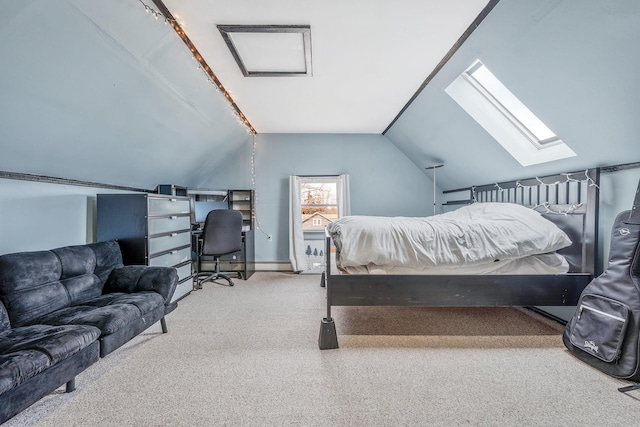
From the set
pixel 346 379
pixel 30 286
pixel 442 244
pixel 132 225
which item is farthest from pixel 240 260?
pixel 442 244

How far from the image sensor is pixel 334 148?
474 centimetres

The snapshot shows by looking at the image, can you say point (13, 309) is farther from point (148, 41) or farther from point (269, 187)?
point (269, 187)

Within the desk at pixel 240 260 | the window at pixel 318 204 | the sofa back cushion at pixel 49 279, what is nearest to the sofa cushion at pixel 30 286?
the sofa back cushion at pixel 49 279

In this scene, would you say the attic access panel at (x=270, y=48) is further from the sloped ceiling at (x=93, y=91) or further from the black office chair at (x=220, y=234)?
the black office chair at (x=220, y=234)

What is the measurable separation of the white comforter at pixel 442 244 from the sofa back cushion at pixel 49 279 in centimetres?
191

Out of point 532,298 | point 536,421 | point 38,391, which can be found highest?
point 532,298

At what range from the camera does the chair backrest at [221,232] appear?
3.68 meters

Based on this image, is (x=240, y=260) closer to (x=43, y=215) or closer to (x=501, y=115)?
(x=43, y=215)

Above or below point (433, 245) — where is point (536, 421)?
below

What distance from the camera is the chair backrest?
3.68 m

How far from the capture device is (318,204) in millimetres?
4820

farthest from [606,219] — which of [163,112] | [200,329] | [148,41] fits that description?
[163,112]

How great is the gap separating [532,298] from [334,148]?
3.42 meters

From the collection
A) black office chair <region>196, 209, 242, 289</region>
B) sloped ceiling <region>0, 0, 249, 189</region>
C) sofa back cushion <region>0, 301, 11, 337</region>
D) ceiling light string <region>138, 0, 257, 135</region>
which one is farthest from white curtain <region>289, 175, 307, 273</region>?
sofa back cushion <region>0, 301, 11, 337</region>
